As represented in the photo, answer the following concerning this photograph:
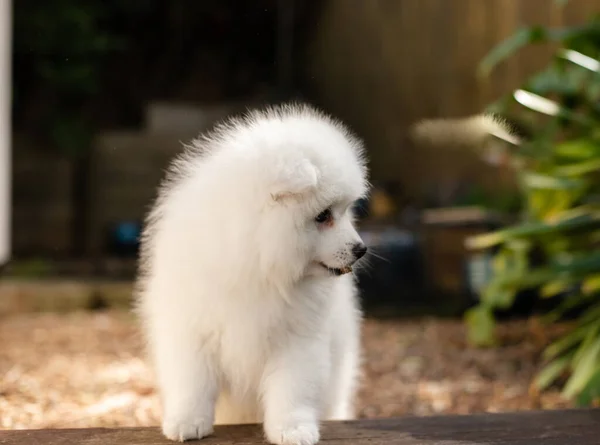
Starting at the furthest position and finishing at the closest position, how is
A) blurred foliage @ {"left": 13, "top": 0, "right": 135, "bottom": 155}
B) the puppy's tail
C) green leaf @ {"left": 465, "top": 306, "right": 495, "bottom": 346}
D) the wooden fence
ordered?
blurred foliage @ {"left": 13, "top": 0, "right": 135, "bottom": 155}, the puppy's tail, the wooden fence, green leaf @ {"left": 465, "top": 306, "right": 495, "bottom": 346}

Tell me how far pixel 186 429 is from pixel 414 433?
53cm

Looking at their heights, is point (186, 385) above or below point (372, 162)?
below

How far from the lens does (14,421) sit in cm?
195

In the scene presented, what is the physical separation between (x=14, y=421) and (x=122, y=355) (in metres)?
1.40

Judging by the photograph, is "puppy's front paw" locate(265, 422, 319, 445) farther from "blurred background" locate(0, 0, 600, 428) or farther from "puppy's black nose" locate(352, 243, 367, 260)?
"blurred background" locate(0, 0, 600, 428)

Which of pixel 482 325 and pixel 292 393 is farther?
pixel 482 325

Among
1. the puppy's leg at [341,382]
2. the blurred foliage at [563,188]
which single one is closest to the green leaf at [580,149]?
the blurred foliage at [563,188]

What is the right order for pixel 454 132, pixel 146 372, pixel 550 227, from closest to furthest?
pixel 550 227
pixel 146 372
pixel 454 132

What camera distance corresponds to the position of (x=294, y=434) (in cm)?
144

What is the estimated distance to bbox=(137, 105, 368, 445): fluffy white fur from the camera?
4.52ft

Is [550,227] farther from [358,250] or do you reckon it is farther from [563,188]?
[358,250]

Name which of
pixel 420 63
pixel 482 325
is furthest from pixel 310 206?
pixel 420 63

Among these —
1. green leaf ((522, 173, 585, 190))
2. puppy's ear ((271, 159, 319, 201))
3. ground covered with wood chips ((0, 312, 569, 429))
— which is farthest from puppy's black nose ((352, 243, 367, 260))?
green leaf ((522, 173, 585, 190))

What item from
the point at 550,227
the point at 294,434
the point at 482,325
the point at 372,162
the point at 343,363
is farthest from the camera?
the point at 372,162
